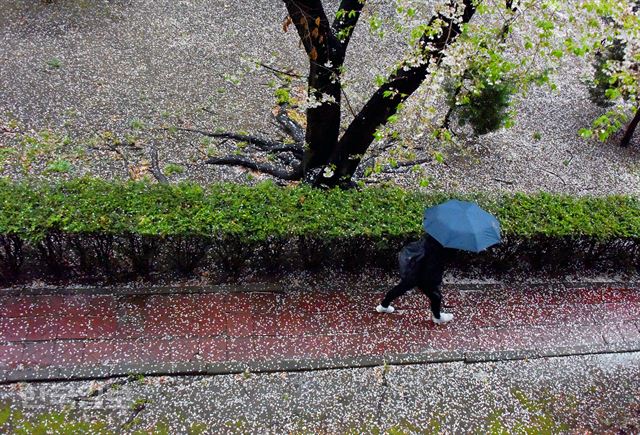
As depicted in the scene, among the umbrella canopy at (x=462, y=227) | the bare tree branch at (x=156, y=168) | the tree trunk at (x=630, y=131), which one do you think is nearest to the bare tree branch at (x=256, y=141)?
the bare tree branch at (x=156, y=168)

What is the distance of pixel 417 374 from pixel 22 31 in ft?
28.4

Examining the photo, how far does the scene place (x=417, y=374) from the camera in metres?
4.27

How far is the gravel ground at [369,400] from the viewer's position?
3.76 meters

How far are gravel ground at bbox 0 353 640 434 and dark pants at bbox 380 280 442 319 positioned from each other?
52 cm

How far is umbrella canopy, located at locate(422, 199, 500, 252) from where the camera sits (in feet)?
13.0

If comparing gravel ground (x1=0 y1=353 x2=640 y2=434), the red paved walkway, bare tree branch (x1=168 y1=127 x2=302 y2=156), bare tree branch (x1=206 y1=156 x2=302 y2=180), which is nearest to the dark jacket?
the red paved walkway

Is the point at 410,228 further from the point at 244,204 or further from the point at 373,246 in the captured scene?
the point at 244,204

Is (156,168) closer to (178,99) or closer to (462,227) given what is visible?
(178,99)

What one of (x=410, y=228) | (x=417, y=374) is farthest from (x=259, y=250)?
(x=417, y=374)

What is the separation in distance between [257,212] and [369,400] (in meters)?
1.97

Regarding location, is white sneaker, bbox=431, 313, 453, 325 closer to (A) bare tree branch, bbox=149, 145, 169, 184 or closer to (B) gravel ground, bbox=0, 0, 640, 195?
(B) gravel ground, bbox=0, 0, 640, 195

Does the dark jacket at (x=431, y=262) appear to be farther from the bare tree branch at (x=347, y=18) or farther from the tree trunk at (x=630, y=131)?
the tree trunk at (x=630, y=131)

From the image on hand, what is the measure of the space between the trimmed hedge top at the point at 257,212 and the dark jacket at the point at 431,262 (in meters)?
0.69

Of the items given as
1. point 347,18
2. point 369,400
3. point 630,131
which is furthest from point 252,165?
point 630,131
